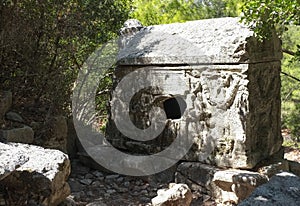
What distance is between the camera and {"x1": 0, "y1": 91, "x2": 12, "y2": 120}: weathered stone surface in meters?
5.66

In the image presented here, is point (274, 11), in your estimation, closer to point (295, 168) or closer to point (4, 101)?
point (295, 168)

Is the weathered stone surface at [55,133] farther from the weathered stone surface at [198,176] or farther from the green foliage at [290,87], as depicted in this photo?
the green foliage at [290,87]

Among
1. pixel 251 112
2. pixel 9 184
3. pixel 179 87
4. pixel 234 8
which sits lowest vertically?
pixel 9 184

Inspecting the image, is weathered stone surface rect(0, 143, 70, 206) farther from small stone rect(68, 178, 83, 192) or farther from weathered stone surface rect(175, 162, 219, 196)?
weathered stone surface rect(175, 162, 219, 196)

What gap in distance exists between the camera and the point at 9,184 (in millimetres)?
3959

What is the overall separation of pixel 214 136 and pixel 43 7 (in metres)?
3.65

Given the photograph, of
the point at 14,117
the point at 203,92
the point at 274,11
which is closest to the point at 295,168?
the point at 203,92

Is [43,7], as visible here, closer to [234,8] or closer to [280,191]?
[280,191]

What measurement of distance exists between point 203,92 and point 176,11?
7170mm

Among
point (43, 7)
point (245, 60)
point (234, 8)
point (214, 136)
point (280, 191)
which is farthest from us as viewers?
point (234, 8)

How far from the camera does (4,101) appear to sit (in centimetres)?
574

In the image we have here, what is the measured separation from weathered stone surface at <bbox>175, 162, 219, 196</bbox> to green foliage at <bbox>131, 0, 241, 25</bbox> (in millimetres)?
7100

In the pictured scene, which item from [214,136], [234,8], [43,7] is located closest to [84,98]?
[43,7]

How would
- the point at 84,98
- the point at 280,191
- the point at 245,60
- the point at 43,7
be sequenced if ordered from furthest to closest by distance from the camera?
the point at 84,98
the point at 43,7
the point at 245,60
the point at 280,191
